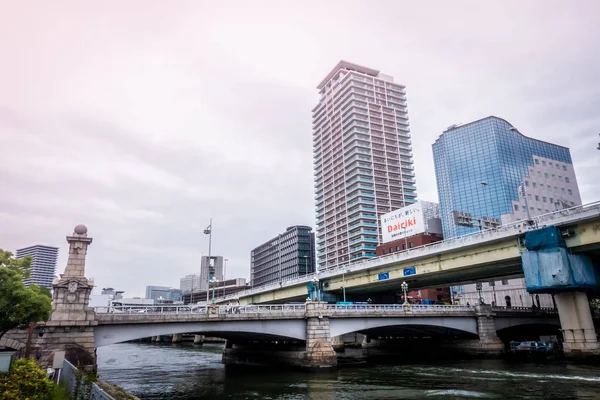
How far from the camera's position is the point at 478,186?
181125mm

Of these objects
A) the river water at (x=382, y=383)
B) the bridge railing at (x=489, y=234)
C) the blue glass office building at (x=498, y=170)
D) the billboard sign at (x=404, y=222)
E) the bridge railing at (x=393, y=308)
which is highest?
the blue glass office building at (x=498, y=170)

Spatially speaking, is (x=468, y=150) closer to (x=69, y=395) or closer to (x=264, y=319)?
(x=264, y=319)

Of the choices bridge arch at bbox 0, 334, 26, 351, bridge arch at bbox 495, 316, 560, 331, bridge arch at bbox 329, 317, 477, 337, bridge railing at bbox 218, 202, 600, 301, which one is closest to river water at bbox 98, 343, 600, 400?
bridge arch at bbox 329, 317, 477, 337

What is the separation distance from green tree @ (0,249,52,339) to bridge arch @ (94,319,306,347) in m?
6.70

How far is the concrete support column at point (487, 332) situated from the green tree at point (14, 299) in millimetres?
55664

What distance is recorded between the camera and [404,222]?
357ft

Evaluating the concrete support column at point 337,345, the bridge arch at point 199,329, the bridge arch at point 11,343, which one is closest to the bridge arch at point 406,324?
the bridge arch at point 199,329

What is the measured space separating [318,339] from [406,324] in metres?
14.0

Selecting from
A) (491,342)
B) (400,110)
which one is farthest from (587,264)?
(400,110)

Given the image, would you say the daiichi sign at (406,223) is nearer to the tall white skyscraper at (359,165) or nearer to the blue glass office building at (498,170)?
the tall white skyscraper at (359,165)

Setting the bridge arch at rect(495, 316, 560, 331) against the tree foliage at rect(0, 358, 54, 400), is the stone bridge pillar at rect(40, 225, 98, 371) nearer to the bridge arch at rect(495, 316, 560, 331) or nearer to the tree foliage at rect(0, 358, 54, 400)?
the tree foliage at rect(0, 358, 54, 400)

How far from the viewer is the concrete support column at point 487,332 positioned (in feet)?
192

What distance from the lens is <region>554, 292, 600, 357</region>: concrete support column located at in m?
44.0

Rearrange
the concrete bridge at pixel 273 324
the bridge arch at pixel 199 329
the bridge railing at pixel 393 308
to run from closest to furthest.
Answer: the concrete bridge at pixel 273 324, the bridge arch at pixel 199 329, the bridge railing at pixel 393 308
